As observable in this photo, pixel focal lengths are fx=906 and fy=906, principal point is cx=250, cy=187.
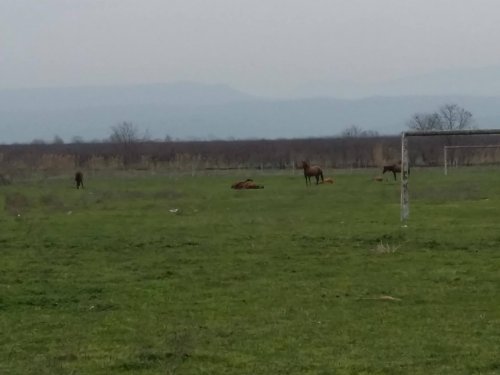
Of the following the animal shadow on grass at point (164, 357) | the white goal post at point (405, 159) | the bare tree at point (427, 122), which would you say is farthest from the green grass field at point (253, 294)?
the bare tree at point (427, 122)

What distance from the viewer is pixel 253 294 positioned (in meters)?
10.8

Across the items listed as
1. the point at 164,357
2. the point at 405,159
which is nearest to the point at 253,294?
the point at 164,357

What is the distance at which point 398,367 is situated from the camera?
7.04 meters

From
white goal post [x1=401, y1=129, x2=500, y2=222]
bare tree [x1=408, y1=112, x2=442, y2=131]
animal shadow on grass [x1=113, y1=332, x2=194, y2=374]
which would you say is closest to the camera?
animal shadow on grass [x1=113, y1=332, x2=194, y2=374]

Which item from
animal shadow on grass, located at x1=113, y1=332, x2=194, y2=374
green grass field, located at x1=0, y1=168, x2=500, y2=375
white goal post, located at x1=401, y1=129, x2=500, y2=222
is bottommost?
green grass field, located at x1=0, y1=168, x2=500, y2=375

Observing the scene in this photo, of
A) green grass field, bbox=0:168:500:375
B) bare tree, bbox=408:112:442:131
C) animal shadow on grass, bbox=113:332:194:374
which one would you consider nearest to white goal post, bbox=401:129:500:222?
green grass field, bbox=0:168:500:375

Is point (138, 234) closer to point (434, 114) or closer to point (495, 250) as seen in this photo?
point (495, 250)

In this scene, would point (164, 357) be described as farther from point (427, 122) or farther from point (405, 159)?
point (427, 122)

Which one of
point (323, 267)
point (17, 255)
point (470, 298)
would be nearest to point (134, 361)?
point (470, 298)

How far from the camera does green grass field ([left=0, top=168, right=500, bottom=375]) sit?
7512 mm

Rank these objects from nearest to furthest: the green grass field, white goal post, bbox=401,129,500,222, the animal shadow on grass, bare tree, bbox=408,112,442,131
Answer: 1. the animal shadow on grass
2. the green grass field
3. white goal post, bbox=401,129,500,222
4. bare tree, bbox=408,112,442,131

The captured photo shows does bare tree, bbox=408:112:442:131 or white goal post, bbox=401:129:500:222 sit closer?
white goal post, bbox=401:129:500:222

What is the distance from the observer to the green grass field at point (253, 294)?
7512 millimetres

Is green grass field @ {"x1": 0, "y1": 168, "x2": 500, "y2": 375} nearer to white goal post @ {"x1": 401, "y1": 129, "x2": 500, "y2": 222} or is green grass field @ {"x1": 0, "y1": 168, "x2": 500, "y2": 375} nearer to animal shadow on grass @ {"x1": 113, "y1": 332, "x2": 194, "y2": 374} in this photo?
animal shadow on grass @ {"x1": 113, "y1": 332, "x2": 194, "y2": 374}
